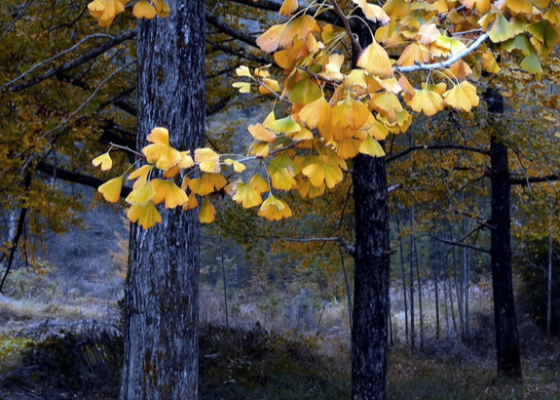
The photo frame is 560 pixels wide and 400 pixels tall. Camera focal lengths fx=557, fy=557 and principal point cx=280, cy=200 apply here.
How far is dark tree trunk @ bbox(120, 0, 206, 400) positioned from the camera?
2.90m

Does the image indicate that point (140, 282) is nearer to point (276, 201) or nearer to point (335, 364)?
point (276, 201)

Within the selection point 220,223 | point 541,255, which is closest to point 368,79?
point 220,223

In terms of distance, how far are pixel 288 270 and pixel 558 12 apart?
26.2 meters

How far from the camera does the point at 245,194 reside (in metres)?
1.69

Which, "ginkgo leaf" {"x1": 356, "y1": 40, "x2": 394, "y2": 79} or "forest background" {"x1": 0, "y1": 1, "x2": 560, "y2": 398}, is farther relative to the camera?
"forest background" {"x1": 0, "y1": 1, "x2": 560, "y2": 398}

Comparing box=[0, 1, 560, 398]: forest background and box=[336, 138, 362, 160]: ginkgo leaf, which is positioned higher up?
box=[0, 1, 560, 398]: forest background

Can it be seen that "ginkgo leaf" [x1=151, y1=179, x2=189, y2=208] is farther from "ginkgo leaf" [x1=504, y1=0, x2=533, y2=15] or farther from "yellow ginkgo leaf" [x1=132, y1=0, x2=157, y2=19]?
"ginkgo leaf" [x1=504, y1=0, x2=533, y2=15]

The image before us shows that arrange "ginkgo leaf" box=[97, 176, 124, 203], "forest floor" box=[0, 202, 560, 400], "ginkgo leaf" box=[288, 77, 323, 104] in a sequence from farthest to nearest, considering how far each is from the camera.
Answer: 1. "forest floor" box=[0, 202, 560, 400]
2. "ginkgo leaf" box=[97, 176, 124, 203]
3. "ginkgo leaf" box=[288, 77, 323, 104]

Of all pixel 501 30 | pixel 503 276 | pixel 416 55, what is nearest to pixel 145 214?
pixel 416 55

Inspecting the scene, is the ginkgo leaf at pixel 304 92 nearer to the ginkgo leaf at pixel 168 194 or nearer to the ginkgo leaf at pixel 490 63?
the ginkgo leaf at pixel 168 194

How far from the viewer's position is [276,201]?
5.74ft

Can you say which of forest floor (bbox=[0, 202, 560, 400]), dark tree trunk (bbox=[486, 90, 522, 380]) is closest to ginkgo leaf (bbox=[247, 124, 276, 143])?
forest floor (bbox=[0, 202, 560, 400])

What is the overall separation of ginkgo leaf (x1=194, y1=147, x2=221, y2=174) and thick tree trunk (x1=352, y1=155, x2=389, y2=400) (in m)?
4.50

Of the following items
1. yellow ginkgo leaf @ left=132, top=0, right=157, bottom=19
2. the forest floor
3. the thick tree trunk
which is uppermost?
yellow ginkgo leaf @ left=132, top=0, right=157, bottom=19
